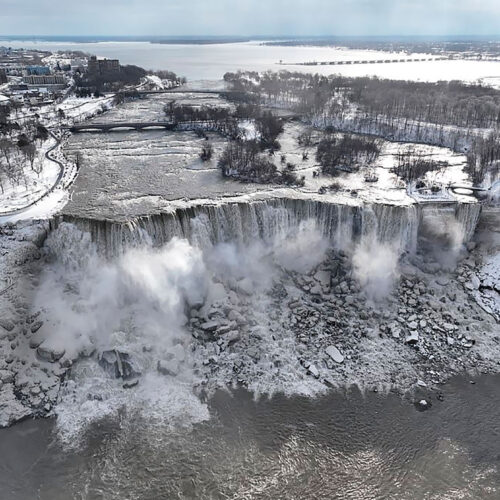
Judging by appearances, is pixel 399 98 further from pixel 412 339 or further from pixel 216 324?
pixel 216 324

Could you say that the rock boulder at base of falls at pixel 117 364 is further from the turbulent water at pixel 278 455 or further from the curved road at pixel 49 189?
the curved road at pixel 49 189

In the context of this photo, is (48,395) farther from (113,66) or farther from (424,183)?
(113,66)

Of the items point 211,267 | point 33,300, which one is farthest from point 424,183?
point 33,300

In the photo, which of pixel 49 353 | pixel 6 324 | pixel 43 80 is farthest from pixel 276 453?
pixel 43 80

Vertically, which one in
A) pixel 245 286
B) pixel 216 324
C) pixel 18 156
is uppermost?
pixel 18 156

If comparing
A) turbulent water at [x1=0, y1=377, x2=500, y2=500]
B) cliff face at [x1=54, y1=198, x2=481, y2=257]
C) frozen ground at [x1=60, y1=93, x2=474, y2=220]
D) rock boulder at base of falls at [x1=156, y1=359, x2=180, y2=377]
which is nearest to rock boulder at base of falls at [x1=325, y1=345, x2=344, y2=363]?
turbulent water at [x1=0, y1=377, x2=500, y2=500]
